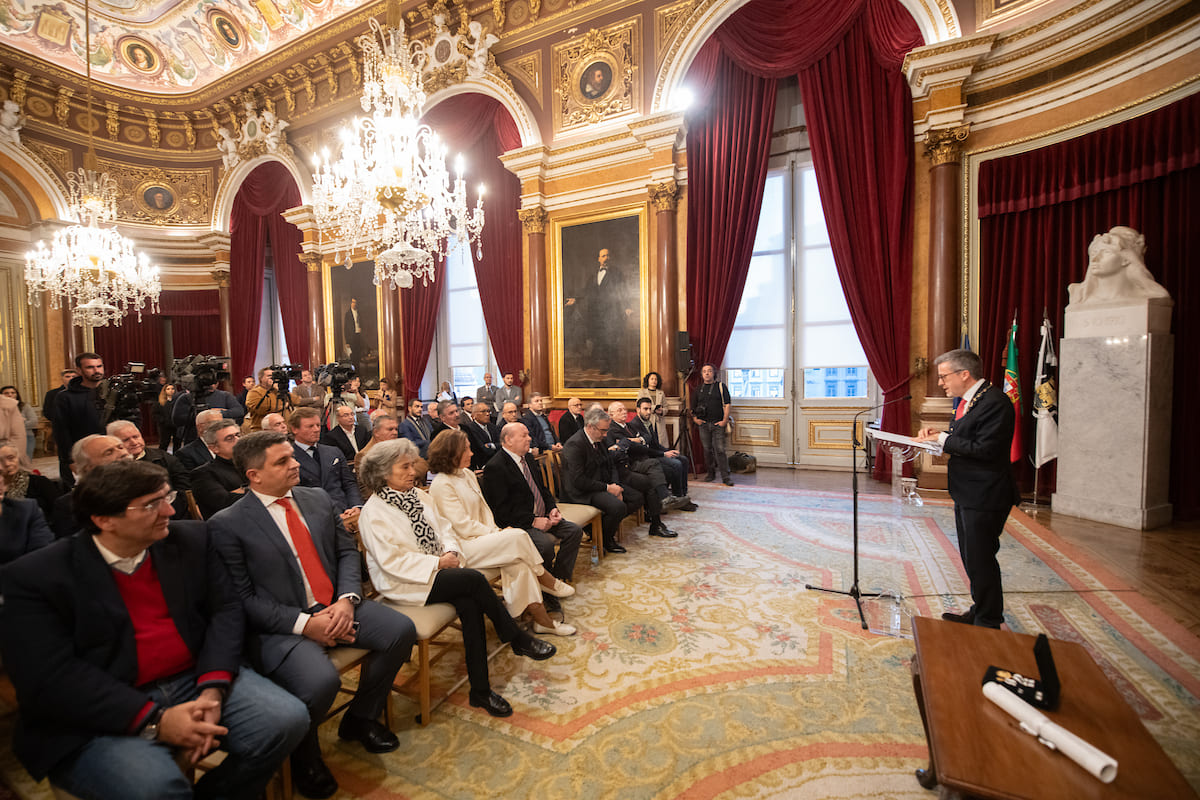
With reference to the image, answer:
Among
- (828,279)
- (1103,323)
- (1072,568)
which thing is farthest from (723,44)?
(1072,568)

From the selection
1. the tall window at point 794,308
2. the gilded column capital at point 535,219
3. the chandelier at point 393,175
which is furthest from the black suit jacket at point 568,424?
the gilded column capital at point 535,219

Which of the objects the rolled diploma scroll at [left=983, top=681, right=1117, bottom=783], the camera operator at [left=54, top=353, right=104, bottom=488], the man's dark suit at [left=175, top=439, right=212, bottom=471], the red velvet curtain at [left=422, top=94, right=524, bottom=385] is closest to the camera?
the rolled diploma scroll at [left=983, top=681, right=1117, bottom=783]

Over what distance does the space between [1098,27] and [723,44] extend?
11.6ft

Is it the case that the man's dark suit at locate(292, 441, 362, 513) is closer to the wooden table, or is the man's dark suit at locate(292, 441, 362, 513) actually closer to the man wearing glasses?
the wooden table

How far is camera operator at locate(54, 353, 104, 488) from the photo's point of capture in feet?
15.4

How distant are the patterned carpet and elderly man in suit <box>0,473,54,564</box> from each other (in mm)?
743

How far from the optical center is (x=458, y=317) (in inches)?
362

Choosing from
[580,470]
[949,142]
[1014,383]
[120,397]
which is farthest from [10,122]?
[1014,383]

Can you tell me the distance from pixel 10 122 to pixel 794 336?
13.5m

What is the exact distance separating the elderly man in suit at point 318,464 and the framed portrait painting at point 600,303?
4195 millimetres

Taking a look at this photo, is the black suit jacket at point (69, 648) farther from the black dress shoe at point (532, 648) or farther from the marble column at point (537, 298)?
the marble column at point (537, 298)

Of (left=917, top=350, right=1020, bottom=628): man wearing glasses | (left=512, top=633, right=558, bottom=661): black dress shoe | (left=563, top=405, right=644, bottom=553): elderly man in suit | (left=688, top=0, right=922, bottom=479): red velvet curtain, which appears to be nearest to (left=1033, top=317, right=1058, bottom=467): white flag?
(left=688, top=0, right=922, bottom=479): red velvet curtain

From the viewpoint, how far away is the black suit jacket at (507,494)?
3.10 m

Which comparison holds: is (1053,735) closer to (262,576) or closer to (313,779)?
(313,779)
